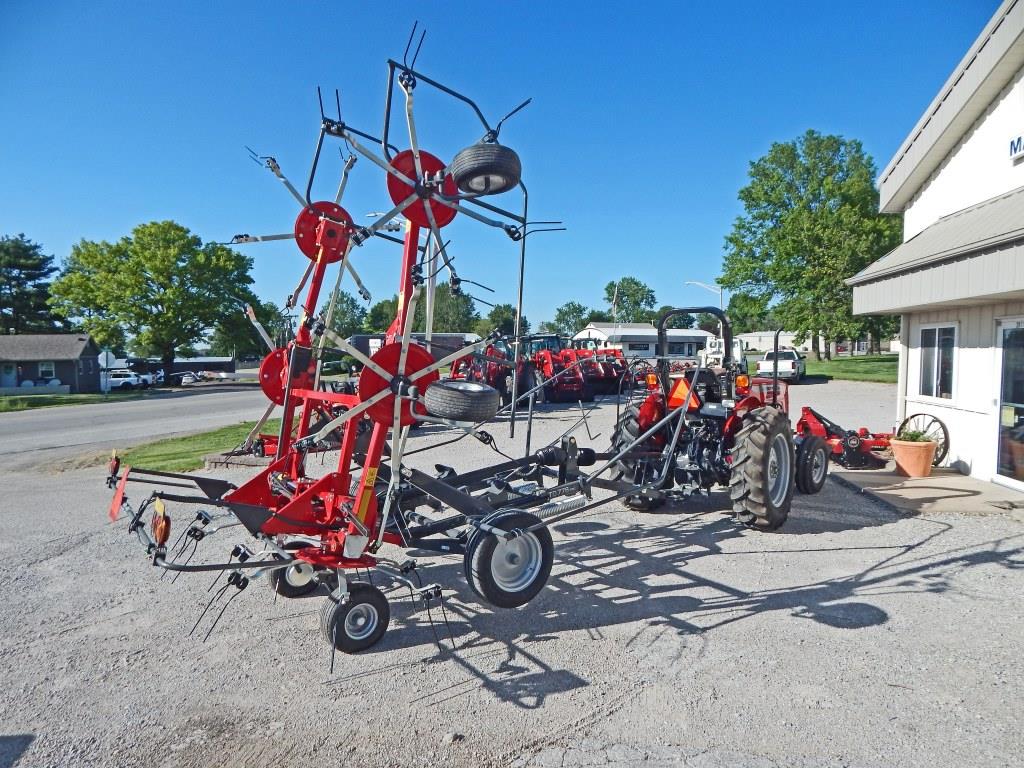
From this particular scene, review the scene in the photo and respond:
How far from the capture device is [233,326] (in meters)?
51.4

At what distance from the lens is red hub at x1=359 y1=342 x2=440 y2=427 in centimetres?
422

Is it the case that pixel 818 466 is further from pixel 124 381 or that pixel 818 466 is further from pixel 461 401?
pixel 124 381

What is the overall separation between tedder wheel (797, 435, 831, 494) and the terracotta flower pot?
1.70m

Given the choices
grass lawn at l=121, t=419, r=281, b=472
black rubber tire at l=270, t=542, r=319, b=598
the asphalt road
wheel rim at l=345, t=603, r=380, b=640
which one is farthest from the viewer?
the asphalt road

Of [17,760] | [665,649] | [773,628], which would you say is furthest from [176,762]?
[773,628]

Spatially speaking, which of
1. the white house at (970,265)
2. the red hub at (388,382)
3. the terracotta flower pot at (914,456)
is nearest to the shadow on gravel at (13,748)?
the red hub at (388,382)

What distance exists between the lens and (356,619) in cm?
408

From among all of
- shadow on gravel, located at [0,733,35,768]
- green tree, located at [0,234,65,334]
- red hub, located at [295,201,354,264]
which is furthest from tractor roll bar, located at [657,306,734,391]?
green tree, located at [0,234,65,334]

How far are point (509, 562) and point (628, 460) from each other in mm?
2902

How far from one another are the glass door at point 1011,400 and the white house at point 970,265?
0.04 feet

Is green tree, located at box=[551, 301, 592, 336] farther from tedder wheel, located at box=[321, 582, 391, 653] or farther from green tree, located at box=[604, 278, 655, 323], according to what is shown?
tedder wheel, located at box=[321, 582, 391, 653]

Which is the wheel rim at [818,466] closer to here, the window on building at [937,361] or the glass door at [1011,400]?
the glass door at [1011,400]

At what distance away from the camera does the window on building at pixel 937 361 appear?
956 centimetres

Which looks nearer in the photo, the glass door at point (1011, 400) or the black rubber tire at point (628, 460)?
the black rubber tire at point (628, 460)
